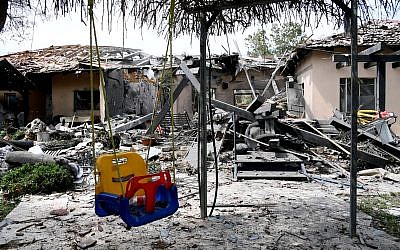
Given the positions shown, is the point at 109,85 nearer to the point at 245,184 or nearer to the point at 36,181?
the point at 36,181

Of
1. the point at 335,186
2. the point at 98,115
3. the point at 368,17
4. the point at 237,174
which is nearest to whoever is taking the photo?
the point at 368,17

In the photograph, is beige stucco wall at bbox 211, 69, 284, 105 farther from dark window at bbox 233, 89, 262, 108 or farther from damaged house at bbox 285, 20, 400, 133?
damaged house at bbox 285, 20, 400, 133

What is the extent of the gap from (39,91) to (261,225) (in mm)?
18578

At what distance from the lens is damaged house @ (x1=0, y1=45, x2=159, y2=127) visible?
58.0 ft

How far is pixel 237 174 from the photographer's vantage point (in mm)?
7430

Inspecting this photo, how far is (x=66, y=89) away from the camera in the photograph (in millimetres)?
18797

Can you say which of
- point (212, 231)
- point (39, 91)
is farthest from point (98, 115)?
point (212, 231)

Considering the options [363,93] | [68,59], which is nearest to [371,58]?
[363,93]

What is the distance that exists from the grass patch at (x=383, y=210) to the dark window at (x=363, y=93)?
27.3 feet

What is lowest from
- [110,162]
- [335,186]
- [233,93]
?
[335,186]

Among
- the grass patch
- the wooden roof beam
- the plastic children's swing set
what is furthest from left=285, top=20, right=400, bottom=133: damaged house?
the plastic children's swing set

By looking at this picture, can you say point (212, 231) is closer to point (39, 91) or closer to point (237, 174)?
point (237, 174)

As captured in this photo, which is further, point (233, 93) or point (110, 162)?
point (233, 93)

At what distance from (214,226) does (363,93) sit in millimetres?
11576
